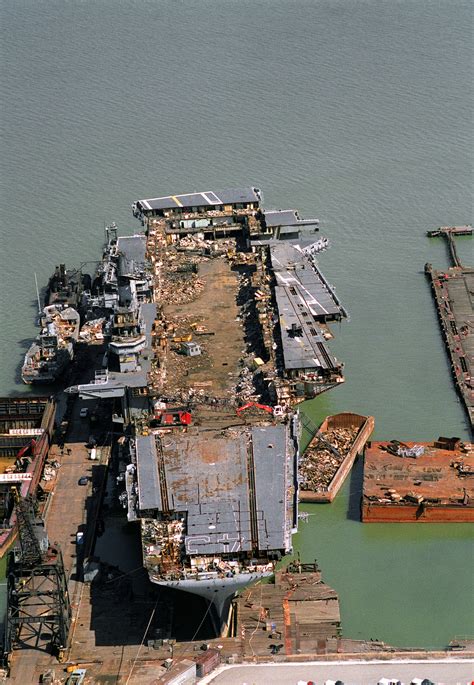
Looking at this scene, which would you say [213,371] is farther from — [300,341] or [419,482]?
[419,482]

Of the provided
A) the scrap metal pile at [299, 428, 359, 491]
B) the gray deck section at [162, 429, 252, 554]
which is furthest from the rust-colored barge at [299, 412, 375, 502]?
the gray deck section at [162, 429, 252, 554]

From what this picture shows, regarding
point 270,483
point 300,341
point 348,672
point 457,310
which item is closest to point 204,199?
point 457,310

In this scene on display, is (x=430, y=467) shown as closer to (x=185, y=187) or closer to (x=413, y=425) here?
(x=413, y=425)

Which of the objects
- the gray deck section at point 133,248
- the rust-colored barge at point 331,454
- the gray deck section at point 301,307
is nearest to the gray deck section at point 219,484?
the rust-colored barge at point 331,454

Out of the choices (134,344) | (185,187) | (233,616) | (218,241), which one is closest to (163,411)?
(134,344)

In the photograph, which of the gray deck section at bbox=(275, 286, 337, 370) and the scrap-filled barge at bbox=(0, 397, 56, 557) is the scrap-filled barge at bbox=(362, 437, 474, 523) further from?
the scrap-filled barge at bbox=(0, 397, 56, 557)

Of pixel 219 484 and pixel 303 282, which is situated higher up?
pixel 303 282
